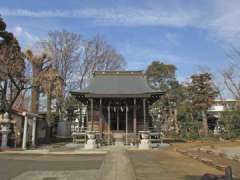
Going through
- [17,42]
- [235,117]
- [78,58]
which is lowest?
[235,117]

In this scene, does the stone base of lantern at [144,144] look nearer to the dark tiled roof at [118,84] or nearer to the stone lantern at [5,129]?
the dark tiled roof at [118,84]

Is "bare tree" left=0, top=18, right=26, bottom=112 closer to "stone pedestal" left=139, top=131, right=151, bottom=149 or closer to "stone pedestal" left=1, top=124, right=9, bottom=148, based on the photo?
"stone pedestal" left=1, top=124, right=9, bottom=148

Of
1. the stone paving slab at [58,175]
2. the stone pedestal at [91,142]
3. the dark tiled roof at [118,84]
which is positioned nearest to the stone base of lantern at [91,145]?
the stone pedestal at [91,142]

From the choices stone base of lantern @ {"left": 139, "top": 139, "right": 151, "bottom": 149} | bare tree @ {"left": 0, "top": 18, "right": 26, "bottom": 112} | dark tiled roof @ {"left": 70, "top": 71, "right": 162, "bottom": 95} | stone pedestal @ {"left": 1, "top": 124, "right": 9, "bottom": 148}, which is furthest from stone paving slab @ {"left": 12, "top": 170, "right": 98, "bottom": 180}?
dark tiled roof @ {"left": 70, "top": 71, "right": 162, "bottom": 95}

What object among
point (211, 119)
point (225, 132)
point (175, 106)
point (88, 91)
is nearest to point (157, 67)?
point (175, 106)

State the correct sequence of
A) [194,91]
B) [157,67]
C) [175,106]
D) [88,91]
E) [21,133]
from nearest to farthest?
[21,133] → [88,91] → [194,91] → [175,106] → [157,67]

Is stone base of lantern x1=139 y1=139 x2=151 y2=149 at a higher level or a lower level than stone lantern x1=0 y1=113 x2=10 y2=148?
lower

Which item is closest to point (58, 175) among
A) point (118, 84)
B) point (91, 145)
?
point (91, 145)

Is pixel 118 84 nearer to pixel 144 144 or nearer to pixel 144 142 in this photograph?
pixel 144 142

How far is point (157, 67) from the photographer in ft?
141

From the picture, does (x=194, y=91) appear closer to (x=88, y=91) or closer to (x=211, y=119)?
(x=211, y=119)

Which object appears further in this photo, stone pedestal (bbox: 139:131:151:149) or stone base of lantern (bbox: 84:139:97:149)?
stone pedestal (bbox: 139:131:151:149)

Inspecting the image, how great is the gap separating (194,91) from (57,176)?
2667 centimetres

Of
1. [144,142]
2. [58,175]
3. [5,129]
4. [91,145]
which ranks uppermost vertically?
[5,129]
